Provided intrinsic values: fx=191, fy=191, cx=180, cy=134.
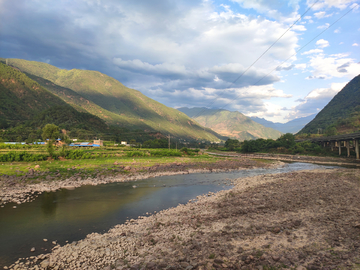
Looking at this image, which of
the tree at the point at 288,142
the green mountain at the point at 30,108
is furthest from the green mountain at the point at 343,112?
the green mountain at the point at 30,108

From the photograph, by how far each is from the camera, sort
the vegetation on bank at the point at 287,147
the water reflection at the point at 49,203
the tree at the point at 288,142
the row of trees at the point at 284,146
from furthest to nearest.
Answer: the tree at the point at 288,142, the row of trees at the point at 284,146, the vegetation on bank at the point at 287,147, the water reflection at the point at 49,203

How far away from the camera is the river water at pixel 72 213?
11.8 meters

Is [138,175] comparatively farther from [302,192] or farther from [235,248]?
[235,248]

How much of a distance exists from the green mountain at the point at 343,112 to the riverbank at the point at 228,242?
454 ft

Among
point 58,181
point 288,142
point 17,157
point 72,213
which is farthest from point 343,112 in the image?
point 17,157

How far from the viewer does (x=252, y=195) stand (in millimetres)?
20422

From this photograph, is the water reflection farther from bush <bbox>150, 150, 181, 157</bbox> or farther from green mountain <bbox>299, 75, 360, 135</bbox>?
green mountain <bbox>299, 75, 360, 135</bbox>

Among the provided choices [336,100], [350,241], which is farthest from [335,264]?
[336,100]

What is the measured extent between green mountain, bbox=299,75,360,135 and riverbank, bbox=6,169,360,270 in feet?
454

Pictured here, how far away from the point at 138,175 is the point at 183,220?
23980 millimetres

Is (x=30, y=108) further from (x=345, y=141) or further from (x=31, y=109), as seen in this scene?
(x=345, y=141)

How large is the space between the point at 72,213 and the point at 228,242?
13.9m

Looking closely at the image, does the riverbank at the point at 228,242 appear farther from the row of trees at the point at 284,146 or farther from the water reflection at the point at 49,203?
the row of trees at the point at 284,146

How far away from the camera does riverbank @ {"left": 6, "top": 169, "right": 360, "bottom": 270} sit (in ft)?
27.5
